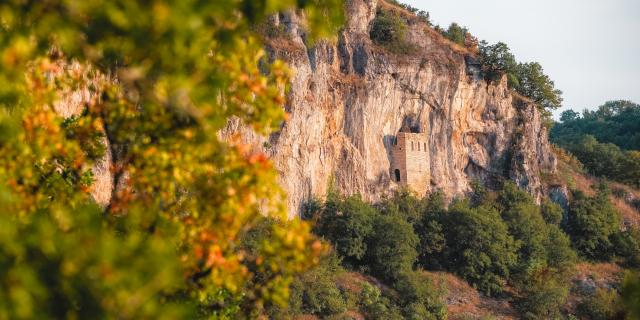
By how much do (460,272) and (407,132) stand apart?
40.1 ft

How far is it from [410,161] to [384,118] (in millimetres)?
4191

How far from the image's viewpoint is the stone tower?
173 feet

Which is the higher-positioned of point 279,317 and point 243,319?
point 243,319

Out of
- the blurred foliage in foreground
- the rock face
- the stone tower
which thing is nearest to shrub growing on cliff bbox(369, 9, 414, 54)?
the rock face

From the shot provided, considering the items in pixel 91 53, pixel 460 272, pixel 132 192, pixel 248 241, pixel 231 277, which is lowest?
pixel 460 272

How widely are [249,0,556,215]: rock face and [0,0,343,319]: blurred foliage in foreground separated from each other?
3557 cm

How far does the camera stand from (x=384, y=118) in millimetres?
51750

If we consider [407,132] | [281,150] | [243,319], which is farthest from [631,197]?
[243,319]

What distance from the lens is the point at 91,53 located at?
4.52 m

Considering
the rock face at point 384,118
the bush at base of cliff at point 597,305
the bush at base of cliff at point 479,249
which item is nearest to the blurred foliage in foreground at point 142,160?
the rock face at point 384,118

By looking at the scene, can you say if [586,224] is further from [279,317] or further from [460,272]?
[279,317]

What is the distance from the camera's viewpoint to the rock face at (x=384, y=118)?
45156mm

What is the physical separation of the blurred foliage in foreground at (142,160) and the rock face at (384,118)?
35567 millimetres

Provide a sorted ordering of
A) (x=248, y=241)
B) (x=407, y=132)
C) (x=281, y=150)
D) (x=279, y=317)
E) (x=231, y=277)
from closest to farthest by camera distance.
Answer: (x=231, y=277), (x=279, y=317), (x=248, y=241), (x=281, y=150), (x=407, y=132)
